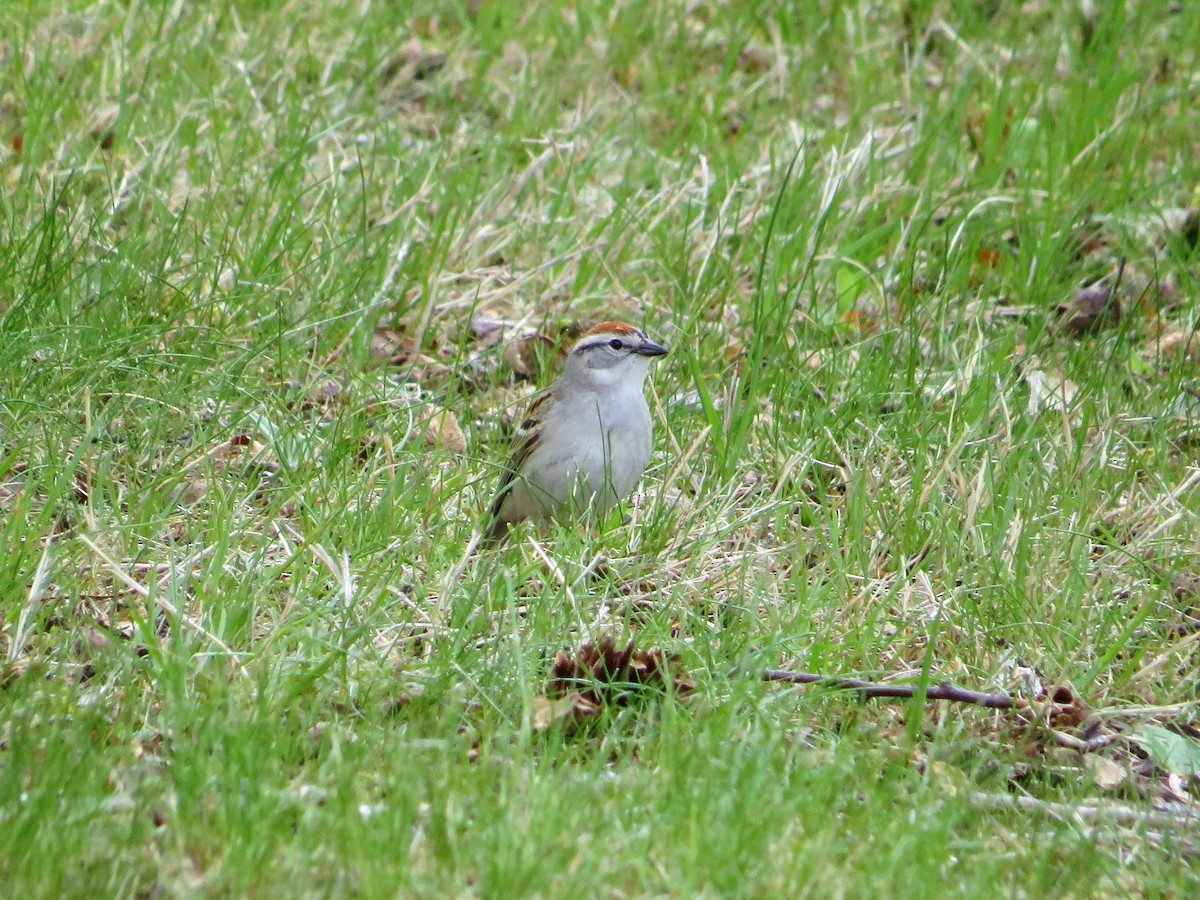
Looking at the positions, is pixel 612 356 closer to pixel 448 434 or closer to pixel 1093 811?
pixel 448 434

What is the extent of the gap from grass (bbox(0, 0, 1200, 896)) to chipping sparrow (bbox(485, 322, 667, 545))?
16cm

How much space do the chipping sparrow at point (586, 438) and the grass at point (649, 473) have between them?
156 millimetres

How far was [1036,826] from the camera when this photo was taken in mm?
3625

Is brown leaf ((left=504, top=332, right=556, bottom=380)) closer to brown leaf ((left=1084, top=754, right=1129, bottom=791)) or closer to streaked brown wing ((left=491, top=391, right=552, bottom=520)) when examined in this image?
streaked brown wing ((left=491, top=391, right=552, bottom=520))

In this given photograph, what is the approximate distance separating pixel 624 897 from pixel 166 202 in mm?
4321

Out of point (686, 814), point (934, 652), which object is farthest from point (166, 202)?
point (686, 814)

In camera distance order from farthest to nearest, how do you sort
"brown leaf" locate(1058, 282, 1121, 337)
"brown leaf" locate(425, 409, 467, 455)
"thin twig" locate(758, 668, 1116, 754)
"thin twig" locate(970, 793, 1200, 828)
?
1. "brown leaf" locate(1058, 282, 1121, 337)
2. "brown leaf" locate(425, 409, 467, 455)
3. "thin twig" locate(758, 668, 1116, 754)
4. "thin twig" locate(970, 793, 1200, 828)

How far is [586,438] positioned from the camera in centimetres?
533

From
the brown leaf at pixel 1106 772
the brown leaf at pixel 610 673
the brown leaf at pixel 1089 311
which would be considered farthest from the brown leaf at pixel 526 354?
the brown leaf at pixel 1106 772

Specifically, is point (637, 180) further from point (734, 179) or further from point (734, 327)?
point (734, 327)

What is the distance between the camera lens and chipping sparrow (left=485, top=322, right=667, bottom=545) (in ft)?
17.1

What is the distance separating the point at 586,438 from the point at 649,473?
1.24 feet

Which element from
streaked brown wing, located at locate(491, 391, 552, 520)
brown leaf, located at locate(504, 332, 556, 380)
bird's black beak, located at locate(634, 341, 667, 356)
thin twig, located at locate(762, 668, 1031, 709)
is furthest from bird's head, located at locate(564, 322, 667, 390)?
thin twig, located at locate(762, 668, 1031, 709)

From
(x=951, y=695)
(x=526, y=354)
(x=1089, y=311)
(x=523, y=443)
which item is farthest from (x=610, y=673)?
(x=1089, y=311)
